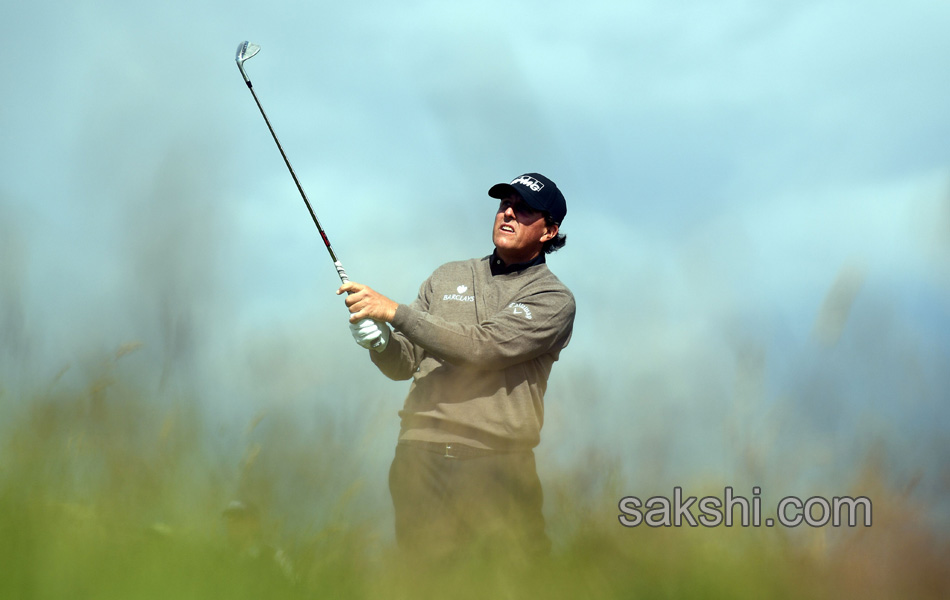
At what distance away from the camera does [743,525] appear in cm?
163

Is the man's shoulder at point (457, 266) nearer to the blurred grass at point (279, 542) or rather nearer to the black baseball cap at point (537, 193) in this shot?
the black baseball cap at point (537, 193)

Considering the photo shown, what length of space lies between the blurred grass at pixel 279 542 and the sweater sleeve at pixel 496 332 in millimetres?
1325

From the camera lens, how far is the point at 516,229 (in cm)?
385

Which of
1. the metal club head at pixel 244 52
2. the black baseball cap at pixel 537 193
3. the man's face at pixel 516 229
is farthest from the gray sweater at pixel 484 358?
the metal club head at pixel 244 52

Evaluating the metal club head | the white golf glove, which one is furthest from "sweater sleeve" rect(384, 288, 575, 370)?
the metal club head

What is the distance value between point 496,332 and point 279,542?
190 cm

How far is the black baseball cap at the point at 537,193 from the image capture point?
387 centimetres

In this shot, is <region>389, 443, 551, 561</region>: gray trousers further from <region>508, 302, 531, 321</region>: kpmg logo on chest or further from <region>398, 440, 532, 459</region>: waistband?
<region>508, 302, 531, 321</region>: kpmg logo on chest

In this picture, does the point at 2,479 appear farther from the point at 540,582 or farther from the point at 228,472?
the point at 540,582

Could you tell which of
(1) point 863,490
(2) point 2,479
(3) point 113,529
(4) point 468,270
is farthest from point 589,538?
(4) point 468,270

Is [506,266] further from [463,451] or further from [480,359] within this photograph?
[463,451]

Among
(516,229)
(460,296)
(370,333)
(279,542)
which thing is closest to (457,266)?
(460,296)

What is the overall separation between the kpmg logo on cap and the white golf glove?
3.20 ft

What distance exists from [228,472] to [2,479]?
0.52 metres
